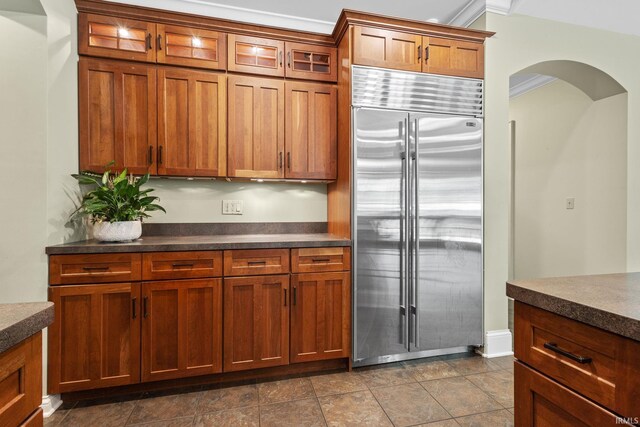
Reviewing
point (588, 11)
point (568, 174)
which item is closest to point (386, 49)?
point (588, 11)

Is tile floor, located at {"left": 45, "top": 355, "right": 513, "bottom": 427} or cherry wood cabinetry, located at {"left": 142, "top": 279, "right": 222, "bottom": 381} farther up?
cherry wood cabinetry, located at {"left": 142, "top": 279, "right": 222, "bottom": 381}

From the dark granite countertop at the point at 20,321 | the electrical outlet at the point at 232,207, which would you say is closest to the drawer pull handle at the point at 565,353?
the dark granite countertop at the point at 20,321

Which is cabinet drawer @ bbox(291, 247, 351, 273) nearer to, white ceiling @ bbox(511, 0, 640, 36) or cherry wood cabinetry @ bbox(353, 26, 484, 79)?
cherry wood cabinetry @ bbox(353, 26, 484, 79)

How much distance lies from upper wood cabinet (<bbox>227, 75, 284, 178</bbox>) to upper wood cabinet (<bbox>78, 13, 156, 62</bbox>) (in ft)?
1.93

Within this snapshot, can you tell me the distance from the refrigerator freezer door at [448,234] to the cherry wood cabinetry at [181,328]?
139cm

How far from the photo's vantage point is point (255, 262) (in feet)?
7.18

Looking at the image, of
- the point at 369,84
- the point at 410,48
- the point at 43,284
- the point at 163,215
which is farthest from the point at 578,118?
the point at 43,284

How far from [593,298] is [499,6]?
2623 millimetres

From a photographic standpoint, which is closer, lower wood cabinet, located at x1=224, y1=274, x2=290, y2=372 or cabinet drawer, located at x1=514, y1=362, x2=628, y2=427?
cabinet drawer, located at x1=514, y1=362, x2=628, y2=427

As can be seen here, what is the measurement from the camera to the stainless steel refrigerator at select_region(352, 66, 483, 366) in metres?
2.35

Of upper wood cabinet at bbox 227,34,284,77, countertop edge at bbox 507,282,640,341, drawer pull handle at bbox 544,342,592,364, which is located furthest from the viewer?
upper wood cabinet at bbox 227,34,284,77

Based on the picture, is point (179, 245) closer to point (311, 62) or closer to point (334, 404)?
point (334, 404)

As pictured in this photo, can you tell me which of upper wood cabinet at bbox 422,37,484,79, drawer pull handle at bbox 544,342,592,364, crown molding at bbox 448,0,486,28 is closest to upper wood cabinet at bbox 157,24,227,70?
upper wood cabinet at bbox 422,37,484,79

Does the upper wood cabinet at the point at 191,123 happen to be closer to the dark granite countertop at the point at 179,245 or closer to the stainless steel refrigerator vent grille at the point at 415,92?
the dark granite countertop at the point at 179,245
